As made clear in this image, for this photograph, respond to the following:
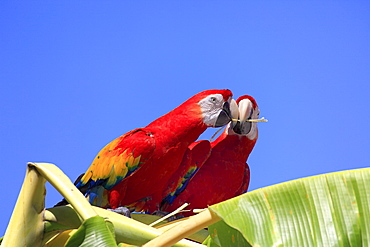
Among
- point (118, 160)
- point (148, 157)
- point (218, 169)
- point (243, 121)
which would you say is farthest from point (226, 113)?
point (118, 160)

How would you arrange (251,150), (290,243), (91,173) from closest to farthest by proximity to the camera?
(290,243) → (91,173) → (251,150)

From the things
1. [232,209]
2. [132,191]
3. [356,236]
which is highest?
[132,191]

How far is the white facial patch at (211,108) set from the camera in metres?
3.61

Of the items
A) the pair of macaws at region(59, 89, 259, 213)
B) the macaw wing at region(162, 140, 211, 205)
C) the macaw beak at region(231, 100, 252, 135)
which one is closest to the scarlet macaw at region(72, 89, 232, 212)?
the pair of macaws at region(59, 89, 259, 213)

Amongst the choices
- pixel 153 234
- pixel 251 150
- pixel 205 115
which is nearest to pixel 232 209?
pixel 153 234

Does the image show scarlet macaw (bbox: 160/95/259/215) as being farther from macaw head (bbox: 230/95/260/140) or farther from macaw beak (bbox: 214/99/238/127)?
macaw beak (bbox: 214/99/238/127)

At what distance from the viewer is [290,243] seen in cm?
137

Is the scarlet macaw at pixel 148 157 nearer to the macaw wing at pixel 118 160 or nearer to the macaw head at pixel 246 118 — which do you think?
the macaw wing at pixel 118 160

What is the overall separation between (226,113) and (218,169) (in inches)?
19.7

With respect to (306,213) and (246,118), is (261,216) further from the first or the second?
(246,118)

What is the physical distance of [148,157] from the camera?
10.7ft

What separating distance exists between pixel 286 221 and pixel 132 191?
2.04 metres

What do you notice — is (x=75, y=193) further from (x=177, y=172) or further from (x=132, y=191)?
(x=177, y=172)

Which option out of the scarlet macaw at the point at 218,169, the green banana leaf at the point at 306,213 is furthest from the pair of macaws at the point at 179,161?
the green banana leaf at the point at 306,213
